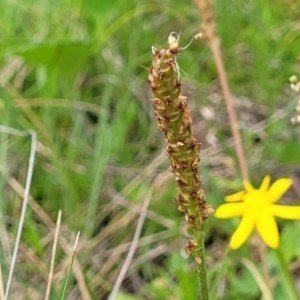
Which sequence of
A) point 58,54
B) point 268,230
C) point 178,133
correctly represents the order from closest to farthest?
1. point 178,133
2. point 268,230
3. point 58,54

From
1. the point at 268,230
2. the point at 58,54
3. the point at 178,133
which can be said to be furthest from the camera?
the point at 58,54

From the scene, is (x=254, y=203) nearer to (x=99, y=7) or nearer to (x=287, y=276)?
(x=287, y=276)

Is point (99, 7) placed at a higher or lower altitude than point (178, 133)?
higher

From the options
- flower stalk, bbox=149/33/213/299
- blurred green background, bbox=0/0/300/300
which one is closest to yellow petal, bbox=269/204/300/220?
flower stalk, bbox=149/33/213/299

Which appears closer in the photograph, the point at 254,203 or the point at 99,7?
the point at 254,203

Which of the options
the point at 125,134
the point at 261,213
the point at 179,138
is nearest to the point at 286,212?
the point at 261,213

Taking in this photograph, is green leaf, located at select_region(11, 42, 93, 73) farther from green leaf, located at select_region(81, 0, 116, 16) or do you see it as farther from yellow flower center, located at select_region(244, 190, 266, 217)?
yellow flower center, located at select_region(244, 190, 266, 217)
